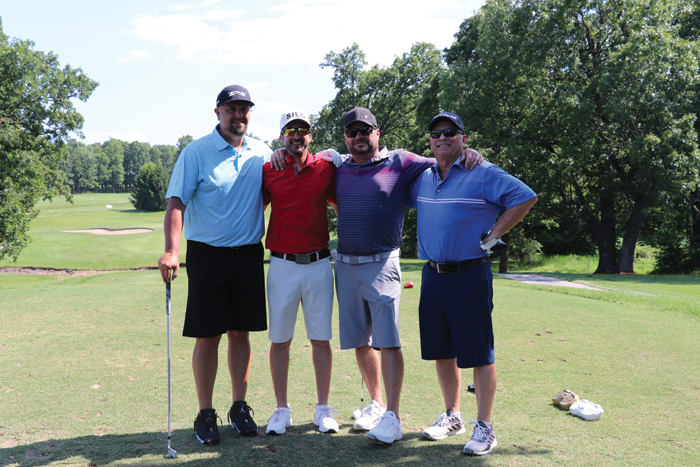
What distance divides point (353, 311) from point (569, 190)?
21.2 meters

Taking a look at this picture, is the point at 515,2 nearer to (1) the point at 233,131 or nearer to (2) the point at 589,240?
(2) the point at 589,240

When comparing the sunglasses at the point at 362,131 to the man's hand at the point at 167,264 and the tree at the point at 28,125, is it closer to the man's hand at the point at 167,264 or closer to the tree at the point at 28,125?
the man's hand at the point at 167,264

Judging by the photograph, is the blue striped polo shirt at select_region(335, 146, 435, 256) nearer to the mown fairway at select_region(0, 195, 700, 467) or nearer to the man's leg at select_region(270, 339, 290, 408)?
the man's leg at select_region(270, 339, 290, 408)

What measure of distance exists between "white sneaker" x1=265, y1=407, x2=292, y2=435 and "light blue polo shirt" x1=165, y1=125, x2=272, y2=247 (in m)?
1.22

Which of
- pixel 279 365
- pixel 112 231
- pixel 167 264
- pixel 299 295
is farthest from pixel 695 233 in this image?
pixel 112 231

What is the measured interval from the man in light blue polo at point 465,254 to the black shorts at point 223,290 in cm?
127

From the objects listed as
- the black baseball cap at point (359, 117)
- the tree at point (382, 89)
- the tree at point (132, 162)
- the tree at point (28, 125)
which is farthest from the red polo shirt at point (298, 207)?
the tree at point (132, 162)

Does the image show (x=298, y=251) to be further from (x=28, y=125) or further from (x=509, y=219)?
(x=28, y=125)

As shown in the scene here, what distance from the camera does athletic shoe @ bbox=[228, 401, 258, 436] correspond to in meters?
3.33

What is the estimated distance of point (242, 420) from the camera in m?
3.39

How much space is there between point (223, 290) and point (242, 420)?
0.91m

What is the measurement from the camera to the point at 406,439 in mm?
3244

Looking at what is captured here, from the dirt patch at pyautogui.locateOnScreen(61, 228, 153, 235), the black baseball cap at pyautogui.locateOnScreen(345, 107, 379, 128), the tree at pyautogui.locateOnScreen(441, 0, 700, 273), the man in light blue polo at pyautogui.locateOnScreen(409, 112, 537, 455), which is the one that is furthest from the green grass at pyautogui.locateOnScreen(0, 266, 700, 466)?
the dirt patch at pyautogui.locateOnScreen(61, 228, 153, 235)

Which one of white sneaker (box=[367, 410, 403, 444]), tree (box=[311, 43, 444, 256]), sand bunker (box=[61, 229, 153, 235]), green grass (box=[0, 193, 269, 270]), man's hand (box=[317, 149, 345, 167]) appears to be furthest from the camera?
sand bunker (box=[61, 229, 153, 235])
